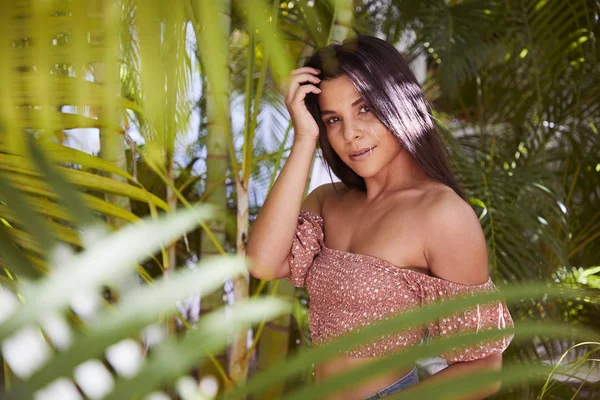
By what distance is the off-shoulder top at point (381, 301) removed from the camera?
3.46 feet

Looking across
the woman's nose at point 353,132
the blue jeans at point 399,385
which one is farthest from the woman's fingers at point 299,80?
the blue jeans at point 399,385

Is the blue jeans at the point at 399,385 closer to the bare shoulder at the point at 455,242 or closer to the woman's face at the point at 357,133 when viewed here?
the bare shoulder at the point at 455,242

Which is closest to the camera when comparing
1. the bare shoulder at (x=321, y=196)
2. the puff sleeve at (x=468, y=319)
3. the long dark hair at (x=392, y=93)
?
the puff sleeve at (x=468, y=319)

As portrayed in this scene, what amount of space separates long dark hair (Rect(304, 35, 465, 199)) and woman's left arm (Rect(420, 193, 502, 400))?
10cm

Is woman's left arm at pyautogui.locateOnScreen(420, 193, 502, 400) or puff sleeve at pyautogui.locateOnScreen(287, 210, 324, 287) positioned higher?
woman's left arm at pyautogui.locateOnScreen(420, 193, 502, 400)

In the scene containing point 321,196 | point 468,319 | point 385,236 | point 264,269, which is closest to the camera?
Answer: point 468,319

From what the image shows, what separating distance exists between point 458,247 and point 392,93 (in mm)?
331

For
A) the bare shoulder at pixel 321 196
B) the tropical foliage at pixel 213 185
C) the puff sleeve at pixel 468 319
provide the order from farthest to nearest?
the bare shoulder at pixel 321 196 → the puff sleeve at pixel 468 319 → the tropical foliage at pixel 213 185

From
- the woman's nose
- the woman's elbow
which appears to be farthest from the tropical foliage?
the woman's nose

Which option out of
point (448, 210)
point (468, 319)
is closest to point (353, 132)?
point (448, 210)

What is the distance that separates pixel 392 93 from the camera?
121 cm

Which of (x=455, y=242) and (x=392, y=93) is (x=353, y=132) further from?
(x=455, y=242)

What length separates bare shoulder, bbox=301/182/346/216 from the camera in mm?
Result: 1393

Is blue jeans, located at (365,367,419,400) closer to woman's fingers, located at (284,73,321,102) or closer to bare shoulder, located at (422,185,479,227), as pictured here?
bare shoulder, located at (422,185,479,227)
